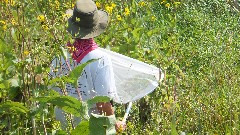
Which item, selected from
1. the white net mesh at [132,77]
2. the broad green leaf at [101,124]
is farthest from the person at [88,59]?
the broad green leaf at [101,124]

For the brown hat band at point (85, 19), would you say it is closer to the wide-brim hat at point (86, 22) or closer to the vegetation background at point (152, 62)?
the wide-brim hat at point (86, 22)

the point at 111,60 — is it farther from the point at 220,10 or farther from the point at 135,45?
the point at 220,10

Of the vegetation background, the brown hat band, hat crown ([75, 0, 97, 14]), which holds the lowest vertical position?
the vegetation background

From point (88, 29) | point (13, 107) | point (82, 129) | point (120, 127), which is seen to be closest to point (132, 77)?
point (88, 29)

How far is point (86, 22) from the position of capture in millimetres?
3631

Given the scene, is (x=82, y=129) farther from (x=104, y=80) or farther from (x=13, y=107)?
(x=104, y=80)

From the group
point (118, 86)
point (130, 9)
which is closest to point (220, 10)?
point (130, 9)

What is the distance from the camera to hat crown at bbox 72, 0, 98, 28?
362 centimetres

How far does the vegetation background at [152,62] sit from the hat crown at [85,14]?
0.37 feet

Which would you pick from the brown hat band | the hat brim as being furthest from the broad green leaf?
the brown hat band

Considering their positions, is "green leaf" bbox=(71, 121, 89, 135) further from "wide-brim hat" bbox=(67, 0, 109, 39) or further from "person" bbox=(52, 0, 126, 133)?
"wide-brim hat" bbox=(67, 0, 109, 39)

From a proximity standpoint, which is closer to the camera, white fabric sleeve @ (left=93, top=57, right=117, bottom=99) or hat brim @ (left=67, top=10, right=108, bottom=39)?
white fabric sleeve @ (left=93, top=57, right=117, bottom=99)

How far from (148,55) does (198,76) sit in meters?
0.46

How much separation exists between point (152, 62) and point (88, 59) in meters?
1.32
